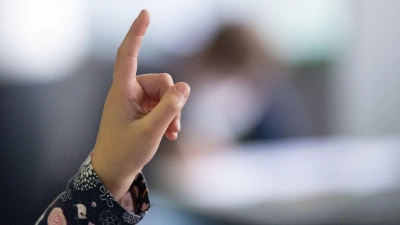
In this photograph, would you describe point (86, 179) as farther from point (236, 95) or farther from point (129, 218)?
point (236, 95)

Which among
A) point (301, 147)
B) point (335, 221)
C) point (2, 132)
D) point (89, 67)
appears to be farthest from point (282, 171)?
point (2, 132)

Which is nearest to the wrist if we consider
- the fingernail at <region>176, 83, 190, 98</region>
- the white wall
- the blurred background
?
the fingernail at <region>176, 83, 190, 98</region>

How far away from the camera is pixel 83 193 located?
48 centimetres

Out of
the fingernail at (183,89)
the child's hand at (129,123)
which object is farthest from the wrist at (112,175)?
the fingernail at (183,89)

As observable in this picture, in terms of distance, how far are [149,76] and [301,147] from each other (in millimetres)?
558

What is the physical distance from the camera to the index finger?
1.49ft

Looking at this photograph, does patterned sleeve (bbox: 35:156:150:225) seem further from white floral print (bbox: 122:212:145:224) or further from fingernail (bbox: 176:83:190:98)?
fingernail (bbox: 176:83:190:98)

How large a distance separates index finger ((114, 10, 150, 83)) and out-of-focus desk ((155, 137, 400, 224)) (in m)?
0.46

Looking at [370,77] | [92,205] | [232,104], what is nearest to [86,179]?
[92,205]

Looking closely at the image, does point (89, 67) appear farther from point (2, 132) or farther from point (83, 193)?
point (83, 193)

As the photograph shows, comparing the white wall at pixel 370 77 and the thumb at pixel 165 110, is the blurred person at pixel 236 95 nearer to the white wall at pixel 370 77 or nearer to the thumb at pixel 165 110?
the white wall at pixel 370 77

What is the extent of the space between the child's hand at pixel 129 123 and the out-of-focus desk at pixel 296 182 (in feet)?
1.40

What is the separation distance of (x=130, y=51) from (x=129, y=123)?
0.08 meters

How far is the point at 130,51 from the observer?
460 millimetres
